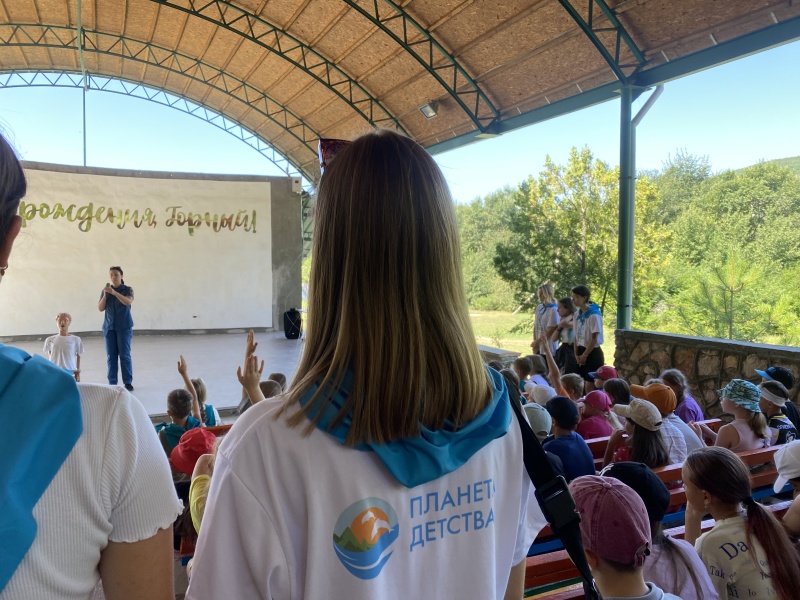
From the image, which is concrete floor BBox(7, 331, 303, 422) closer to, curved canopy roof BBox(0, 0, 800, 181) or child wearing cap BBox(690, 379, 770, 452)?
child wearing cap BBox(690, 379, 770, 452)

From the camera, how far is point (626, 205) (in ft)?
23.0

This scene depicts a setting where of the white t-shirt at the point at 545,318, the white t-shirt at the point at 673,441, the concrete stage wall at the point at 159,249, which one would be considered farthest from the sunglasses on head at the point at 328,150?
the concrete stage wall at the point at 159,249

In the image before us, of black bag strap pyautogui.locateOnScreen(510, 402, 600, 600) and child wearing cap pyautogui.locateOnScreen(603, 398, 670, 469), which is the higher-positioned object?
black bag strap pyautogui.locateOnScreen(510, 402, 600, 600)

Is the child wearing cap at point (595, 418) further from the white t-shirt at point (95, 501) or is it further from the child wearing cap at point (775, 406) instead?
the white t-shirt at point (95, 501)

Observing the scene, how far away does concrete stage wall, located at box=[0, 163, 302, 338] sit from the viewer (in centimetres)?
1162

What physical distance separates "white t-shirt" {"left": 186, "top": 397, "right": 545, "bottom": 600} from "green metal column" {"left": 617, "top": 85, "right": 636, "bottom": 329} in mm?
6732

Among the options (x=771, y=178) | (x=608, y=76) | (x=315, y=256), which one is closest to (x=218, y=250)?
(x=608, y=76)

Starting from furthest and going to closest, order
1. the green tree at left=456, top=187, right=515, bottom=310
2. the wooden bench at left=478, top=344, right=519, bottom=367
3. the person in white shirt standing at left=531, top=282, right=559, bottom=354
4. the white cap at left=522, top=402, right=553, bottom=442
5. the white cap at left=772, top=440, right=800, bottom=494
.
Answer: the green tree at left=456, top=187, right=515, bottom=310, the wooden bench at left=478, top=344, right=519, bottom=367, the person in white shirt standing at left=531, top=282, right=559, bottom=354, the white cap at left=522, top=402, right=553, bottom=442, the white cap at left=772, top=440, right=800, bottom=494

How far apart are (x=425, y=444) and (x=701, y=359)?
583 centimetres

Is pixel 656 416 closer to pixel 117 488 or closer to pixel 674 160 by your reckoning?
pixel 117 488

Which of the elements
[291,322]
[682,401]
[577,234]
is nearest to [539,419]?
[682,401]

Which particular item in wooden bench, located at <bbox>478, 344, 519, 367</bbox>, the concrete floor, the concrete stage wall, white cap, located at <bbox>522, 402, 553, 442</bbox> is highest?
the concrete stage wall

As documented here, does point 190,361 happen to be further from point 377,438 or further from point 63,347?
point 377,438

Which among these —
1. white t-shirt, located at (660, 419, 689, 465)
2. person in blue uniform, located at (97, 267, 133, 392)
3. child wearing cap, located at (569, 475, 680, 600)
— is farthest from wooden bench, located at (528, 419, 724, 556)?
person in blue uniform, located at (97, 267, 133, 392)
